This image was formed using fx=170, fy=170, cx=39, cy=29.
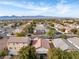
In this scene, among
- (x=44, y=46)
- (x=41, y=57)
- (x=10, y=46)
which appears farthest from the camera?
(x=10, y=46)

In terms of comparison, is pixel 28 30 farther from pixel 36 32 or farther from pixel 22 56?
pixel 22 56

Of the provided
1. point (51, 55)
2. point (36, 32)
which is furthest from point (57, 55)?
point (36, 32)

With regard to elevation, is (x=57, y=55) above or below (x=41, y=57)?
above

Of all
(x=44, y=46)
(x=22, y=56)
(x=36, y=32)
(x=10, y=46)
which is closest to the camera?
(x=22, y=56)

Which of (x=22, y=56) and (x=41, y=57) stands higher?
(x=22, y=56)

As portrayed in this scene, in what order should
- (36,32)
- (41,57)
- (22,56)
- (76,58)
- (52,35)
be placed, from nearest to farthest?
(76,58)
(22,56)
(41,57)
(52,35)
(36,32)

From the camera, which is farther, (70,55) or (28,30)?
(28,30)

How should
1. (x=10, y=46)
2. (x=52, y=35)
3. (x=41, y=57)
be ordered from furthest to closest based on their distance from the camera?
(x=52, y=35)
(x=10, y=46)
(x=41, y=57)

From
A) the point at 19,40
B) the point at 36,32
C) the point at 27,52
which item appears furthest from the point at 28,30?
the point at 27,52

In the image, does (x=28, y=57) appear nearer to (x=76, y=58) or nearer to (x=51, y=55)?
(x=51, y=55)
